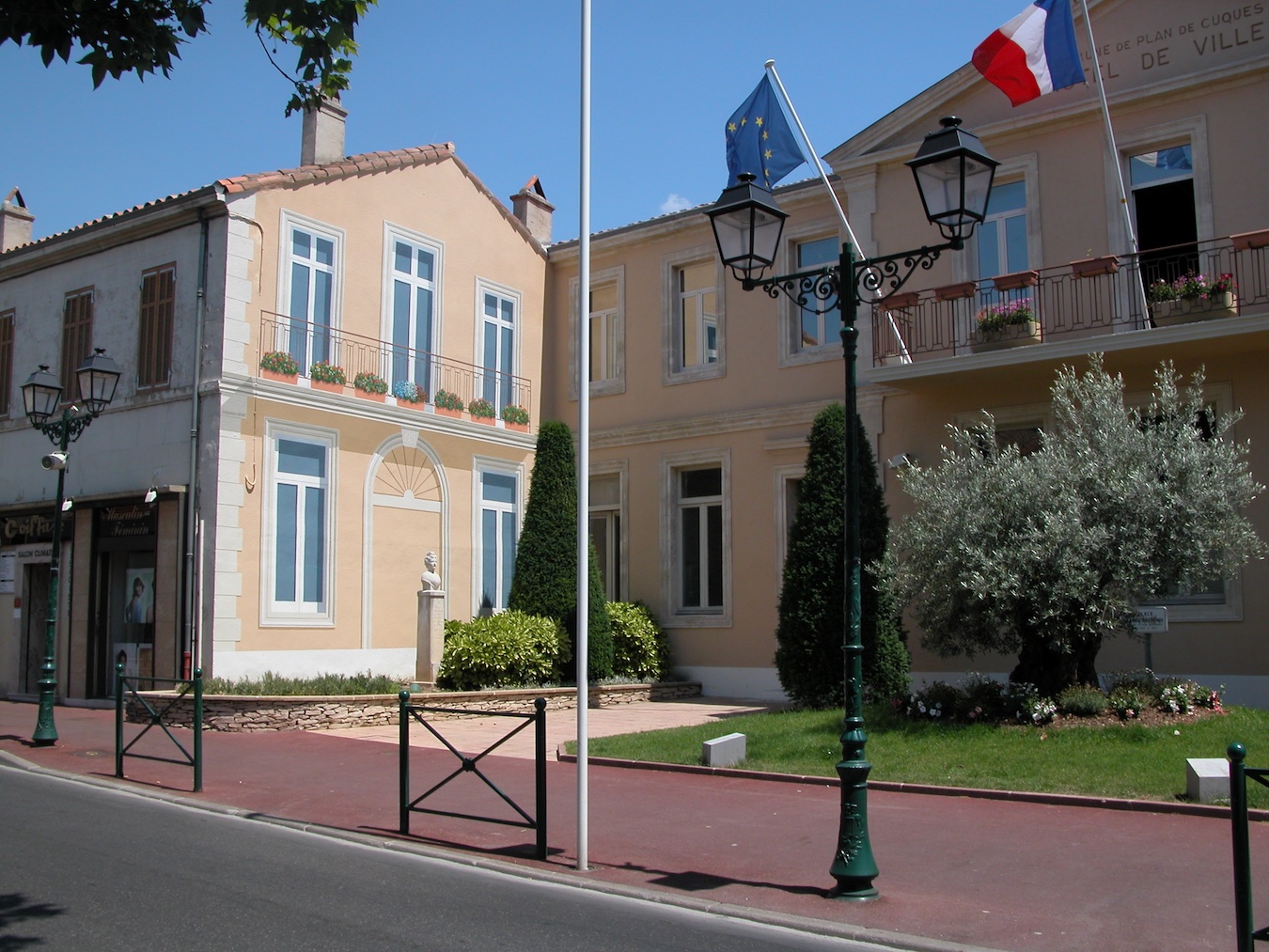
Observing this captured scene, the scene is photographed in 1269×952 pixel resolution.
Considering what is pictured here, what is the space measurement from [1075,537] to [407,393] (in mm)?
11303

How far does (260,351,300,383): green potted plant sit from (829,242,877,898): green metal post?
11.5m

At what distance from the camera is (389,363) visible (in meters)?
19.0

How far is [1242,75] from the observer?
1485cm

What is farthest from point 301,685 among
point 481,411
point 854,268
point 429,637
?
point 854,268

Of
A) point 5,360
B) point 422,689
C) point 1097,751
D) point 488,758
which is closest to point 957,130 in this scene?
point 1097,751

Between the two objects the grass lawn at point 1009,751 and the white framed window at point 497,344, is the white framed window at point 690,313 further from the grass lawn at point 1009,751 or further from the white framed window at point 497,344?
the grass lawn at point 1009,751

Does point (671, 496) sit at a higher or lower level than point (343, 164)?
lower

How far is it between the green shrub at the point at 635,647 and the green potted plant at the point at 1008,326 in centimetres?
714

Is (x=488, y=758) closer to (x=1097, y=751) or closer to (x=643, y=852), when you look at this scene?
(x=643, y=852)

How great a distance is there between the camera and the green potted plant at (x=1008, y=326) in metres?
15.4

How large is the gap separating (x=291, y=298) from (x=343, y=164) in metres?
2.47

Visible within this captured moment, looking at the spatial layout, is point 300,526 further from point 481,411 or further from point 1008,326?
point 1008,326

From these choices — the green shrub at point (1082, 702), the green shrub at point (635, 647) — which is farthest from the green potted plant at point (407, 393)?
the green shrub at point (1082, 702)

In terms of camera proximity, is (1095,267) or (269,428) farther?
(269,428)
